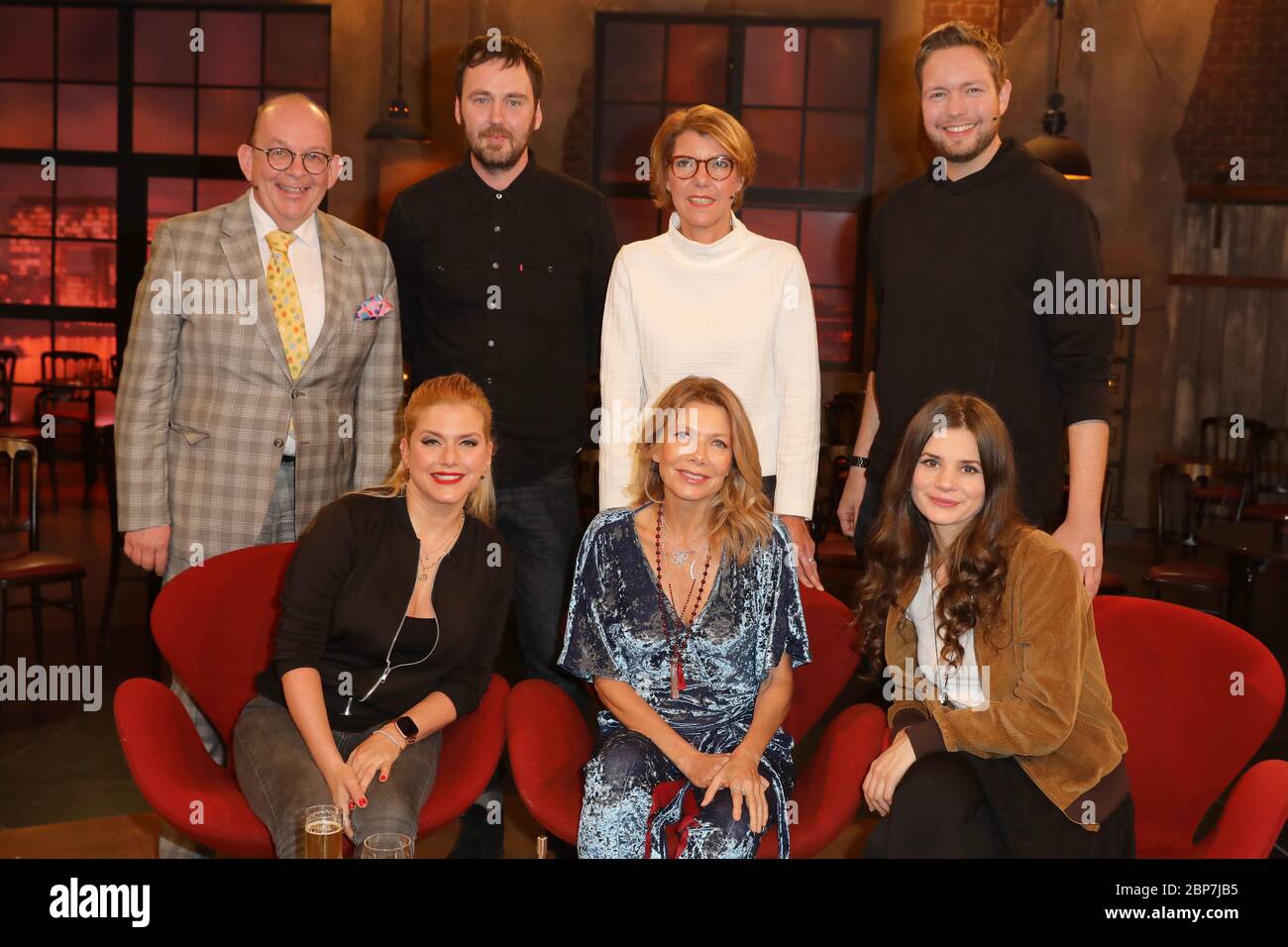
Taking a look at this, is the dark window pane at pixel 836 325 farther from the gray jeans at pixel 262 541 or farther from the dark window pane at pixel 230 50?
the gray jeans at pixel 262 541

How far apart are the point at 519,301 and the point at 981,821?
5.60 feet

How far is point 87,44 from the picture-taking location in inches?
415

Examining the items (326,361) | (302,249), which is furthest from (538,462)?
(302,249)

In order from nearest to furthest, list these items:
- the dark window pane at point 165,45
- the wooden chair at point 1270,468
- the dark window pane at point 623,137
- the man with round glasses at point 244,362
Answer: the man with round glasses at point 244,362
the wooden chair at point 1270,468
the dark window pane at point 623,137
the dark window pane at point 165,45

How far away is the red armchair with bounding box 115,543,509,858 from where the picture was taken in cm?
254

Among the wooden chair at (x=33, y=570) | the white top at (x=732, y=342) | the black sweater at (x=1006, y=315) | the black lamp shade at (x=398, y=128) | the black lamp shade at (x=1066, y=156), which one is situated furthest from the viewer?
the black lamp shade at (x=398, y=128)

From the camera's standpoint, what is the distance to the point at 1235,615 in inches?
222

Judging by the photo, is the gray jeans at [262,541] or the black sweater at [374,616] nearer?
the black sweater at [374,616]

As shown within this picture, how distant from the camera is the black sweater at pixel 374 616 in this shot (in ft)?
8.66

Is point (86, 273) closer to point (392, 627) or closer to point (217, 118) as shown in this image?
point (217, 118)

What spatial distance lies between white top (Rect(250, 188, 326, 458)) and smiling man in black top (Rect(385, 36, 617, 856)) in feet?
0.89

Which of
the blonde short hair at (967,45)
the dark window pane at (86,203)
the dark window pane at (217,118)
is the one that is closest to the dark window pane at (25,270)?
the dark window pane at (86,203)

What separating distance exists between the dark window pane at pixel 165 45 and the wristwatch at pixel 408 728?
931cm
